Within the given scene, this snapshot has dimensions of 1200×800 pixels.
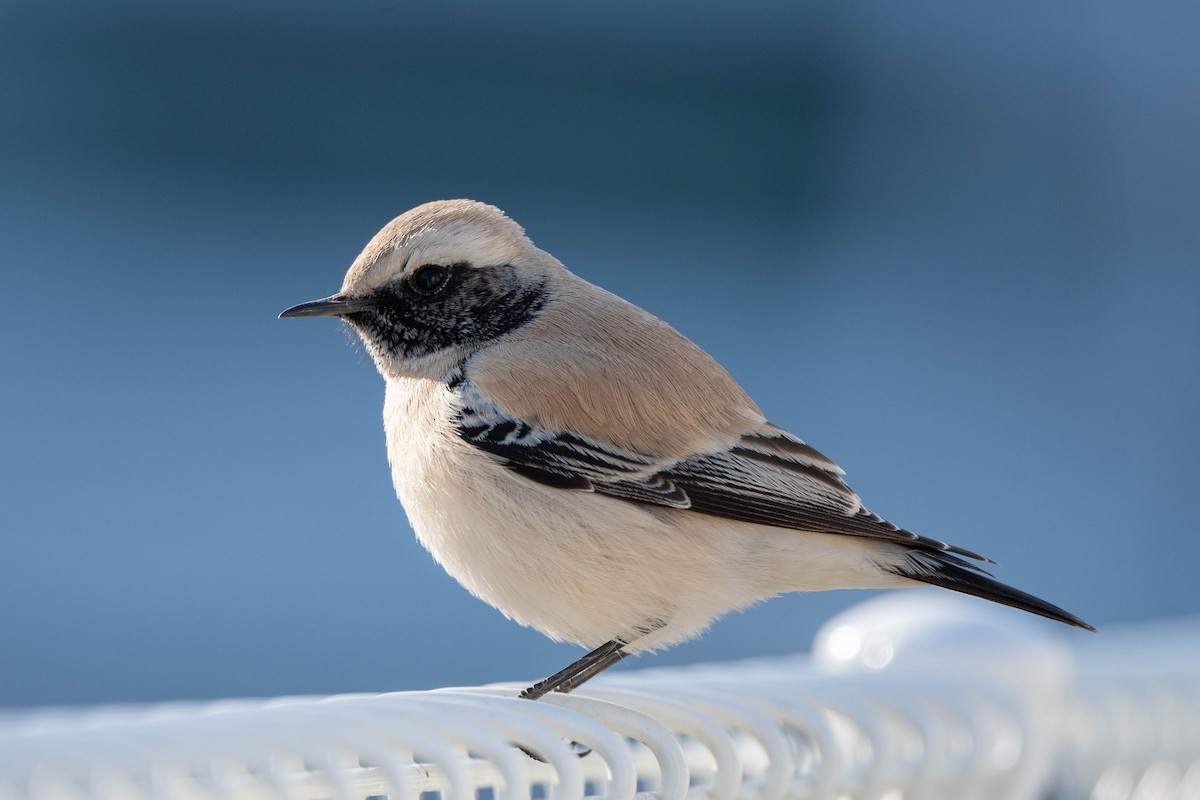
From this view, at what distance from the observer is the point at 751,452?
9.30 ft

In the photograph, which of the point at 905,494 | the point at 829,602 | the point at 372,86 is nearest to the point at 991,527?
the point at 905,494

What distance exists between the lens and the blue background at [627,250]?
8.87 meters

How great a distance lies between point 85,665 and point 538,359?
5.99 metres

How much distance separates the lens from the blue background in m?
8.87

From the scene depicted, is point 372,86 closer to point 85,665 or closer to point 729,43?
point 729,43

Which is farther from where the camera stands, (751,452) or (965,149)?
(965,149)

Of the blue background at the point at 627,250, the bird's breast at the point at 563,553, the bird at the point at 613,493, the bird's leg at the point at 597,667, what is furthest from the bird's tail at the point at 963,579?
the blue background at the point at 627,250

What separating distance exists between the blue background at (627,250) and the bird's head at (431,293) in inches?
210

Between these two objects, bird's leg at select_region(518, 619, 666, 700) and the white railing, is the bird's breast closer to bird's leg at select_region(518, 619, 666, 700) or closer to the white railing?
bird's leg at select_region(518, 619, 666, 700)

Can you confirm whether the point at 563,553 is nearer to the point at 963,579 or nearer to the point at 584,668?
the point at 584,668

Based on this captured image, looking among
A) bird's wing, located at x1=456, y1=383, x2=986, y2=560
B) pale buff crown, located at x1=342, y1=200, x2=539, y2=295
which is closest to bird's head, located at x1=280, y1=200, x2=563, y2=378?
pale buff crown, located at x1=342, y1=200, x2=539, y2=295

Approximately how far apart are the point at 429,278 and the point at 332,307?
0.25 meters

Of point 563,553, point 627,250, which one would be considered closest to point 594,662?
point 563,553

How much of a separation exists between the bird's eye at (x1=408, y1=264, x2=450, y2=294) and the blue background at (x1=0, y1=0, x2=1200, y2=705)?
540cm
